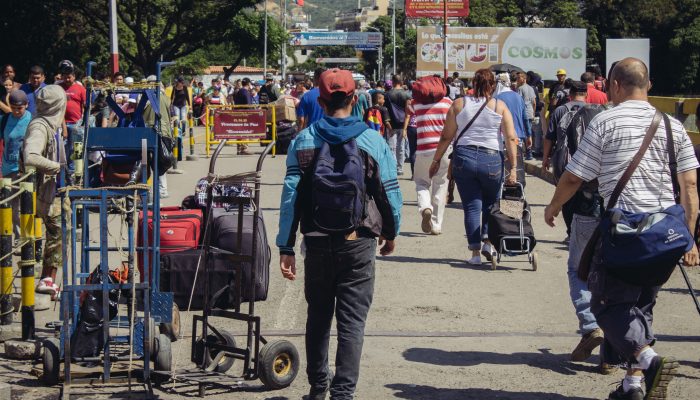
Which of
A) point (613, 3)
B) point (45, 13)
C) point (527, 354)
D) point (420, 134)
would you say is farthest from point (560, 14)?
point (527, 354)

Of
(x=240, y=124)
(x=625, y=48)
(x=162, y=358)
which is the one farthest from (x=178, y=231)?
(x=625, y=48)

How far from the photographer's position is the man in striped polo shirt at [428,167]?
38.0ft

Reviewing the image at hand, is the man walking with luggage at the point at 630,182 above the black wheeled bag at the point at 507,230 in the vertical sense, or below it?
above

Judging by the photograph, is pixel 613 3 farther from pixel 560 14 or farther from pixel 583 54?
pixel 583 54

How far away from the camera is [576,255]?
6613 millimetres

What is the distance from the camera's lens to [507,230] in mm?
9930

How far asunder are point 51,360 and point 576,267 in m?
3.24

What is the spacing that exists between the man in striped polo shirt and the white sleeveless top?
1.66 metres

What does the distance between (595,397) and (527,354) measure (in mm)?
1003

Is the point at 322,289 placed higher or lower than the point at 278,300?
higher

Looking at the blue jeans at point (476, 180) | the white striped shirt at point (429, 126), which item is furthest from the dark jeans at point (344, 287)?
the white striped shirt at point (429, 126)

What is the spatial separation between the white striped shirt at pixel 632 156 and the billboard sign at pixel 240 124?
57.3ft

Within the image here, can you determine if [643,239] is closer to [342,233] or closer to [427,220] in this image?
[342,233]

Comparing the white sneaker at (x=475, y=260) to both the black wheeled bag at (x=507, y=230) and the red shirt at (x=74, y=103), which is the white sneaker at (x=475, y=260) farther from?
the red shirt at (x=74, y=103)
